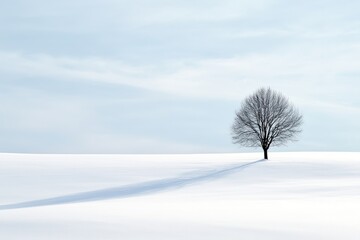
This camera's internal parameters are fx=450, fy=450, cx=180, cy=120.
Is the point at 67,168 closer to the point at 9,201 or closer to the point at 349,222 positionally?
the point at 9,201

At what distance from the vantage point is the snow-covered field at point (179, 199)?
8938 mm

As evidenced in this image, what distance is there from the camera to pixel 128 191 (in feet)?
94.1

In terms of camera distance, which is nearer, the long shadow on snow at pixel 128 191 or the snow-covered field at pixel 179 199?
the snow-covered field at pixel 179 199

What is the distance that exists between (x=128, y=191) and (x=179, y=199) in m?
7.59

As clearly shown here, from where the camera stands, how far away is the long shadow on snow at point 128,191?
25047mm

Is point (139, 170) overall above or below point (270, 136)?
below

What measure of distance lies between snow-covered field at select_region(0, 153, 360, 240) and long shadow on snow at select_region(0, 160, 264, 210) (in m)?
0.06

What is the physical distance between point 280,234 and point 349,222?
3.28m

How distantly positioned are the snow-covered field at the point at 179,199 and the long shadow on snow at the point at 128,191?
2.5 inches

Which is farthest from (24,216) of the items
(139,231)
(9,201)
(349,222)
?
(9,201)

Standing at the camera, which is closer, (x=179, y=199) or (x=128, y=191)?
(x=179, y=199)

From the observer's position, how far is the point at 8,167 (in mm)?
36094

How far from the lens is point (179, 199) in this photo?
71.8ft

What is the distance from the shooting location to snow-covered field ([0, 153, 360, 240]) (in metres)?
8.94
